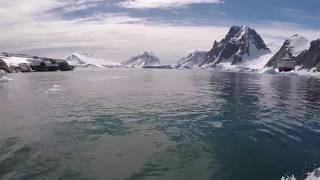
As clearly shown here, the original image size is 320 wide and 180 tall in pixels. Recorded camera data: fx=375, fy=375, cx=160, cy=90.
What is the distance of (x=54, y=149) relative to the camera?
74.9 feet

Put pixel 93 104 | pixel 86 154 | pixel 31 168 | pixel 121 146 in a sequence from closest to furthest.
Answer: pixel 31 168 < pixel 86 154 < pixel 121 146 < pixel 93 104

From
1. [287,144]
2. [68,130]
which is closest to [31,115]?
[68,130]

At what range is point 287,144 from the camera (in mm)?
25859

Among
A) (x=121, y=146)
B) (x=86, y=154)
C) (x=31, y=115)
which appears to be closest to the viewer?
(x=86, y=154)

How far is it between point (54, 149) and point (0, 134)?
20.6 feet

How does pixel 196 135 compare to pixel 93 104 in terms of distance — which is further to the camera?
pixel 93 104

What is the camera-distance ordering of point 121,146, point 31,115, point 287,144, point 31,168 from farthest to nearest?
point 31,115
point 287,144
point 121,146
point 31,168

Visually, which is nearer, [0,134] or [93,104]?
[0,134]

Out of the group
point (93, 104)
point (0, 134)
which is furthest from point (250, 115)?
point (0, 134)

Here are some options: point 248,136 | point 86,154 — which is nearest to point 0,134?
point 86,154

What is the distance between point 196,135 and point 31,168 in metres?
12.5

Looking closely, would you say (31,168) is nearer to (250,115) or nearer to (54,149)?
(54,149)

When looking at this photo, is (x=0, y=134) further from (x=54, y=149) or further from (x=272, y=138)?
(x=272, y=138)

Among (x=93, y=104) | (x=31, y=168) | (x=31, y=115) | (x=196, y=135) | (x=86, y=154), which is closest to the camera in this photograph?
(x=31, y=168)
